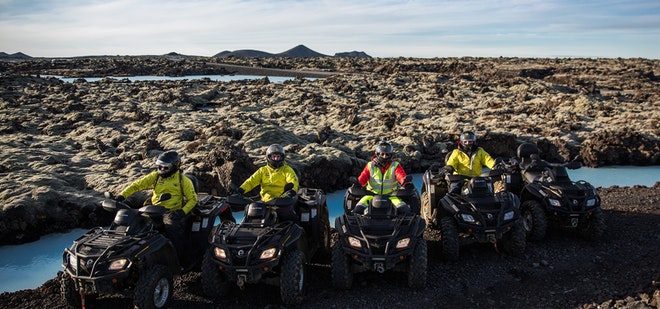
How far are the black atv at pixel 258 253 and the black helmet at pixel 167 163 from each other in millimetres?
1197

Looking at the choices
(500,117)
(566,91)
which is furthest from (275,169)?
(566,91)

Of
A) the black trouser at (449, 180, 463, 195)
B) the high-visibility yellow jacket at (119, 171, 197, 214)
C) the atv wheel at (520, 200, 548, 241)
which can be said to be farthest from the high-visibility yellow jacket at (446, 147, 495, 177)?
the high-visibility yellow jacket at (119, 171, 197, 214)

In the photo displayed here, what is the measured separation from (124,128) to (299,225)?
46.4 feet

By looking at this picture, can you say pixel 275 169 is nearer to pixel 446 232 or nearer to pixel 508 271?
pixel 446 232

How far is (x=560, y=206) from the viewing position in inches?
347

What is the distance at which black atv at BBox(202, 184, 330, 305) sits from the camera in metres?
6.48

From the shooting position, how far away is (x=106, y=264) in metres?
6.05

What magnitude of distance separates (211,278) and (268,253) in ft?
Result: 3.14

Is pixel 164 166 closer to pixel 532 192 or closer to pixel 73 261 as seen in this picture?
pixel 73 261

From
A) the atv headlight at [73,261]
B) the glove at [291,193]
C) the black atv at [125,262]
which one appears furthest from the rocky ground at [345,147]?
the glove at [291,193]

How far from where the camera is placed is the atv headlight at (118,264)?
6.07 m

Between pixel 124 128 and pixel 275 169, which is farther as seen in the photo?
pixel 124 128

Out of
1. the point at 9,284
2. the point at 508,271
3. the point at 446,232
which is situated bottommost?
the point at 9,284

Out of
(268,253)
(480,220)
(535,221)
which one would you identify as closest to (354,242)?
(268,253)
